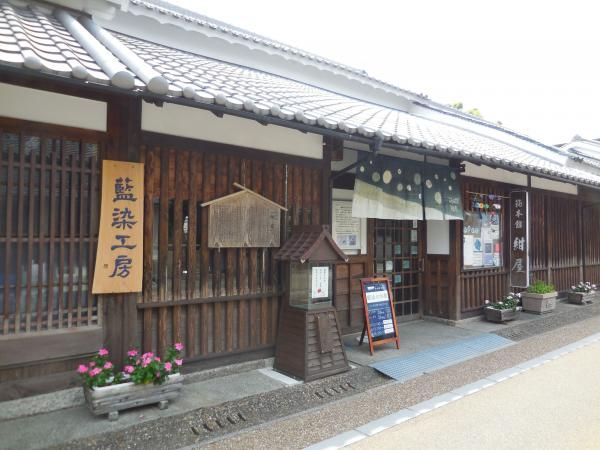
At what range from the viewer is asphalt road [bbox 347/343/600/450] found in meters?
4.30

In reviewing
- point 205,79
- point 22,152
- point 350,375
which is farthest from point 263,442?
point 205,79

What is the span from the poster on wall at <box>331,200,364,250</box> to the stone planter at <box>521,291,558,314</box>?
5705 millimetres

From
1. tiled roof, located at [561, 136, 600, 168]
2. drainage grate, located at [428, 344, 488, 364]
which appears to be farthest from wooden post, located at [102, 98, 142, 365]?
tiled roof, located at [561, 136, 600, 168]

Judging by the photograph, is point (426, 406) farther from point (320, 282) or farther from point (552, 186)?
point (552, 186)

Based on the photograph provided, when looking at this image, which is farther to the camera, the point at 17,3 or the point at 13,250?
the point at 17,3

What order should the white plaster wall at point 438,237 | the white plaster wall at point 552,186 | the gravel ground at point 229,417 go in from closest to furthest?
the gravel ground at point 229,417
the white plaster wall at point 438,237
the white plaster wall at point 552,186

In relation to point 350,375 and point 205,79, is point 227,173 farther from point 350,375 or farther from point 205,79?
point 350,375

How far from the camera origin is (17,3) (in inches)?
230

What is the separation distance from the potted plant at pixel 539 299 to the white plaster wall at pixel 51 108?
1090cm

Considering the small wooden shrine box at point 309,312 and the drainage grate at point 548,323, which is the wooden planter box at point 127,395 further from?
the drainage grate at point 548,323

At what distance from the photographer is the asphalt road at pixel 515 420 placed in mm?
4301

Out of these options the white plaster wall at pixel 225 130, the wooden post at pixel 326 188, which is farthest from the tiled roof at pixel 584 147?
the white plaster wall at pixel 225 130

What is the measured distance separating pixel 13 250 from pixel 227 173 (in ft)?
8.93

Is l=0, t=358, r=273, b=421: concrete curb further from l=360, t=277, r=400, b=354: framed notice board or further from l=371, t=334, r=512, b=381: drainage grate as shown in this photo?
l=360, t=277, r=400, b=354: framed notice board
